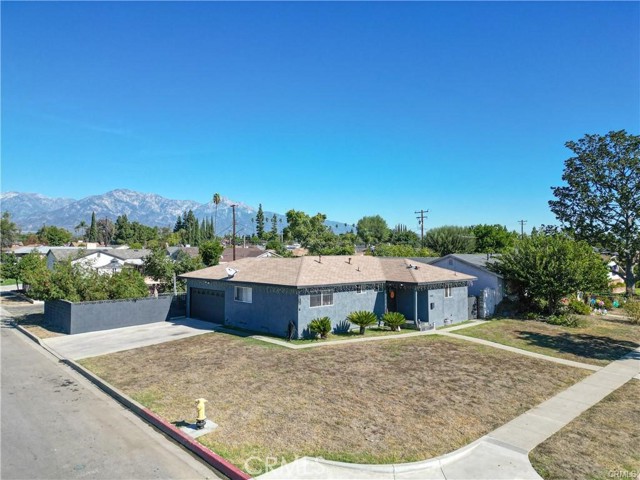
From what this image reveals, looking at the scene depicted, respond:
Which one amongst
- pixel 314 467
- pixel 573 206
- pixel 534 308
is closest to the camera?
pixel 314 467

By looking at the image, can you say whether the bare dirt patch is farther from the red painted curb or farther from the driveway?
the driveway

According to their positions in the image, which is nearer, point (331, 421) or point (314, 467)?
point (314, 467)

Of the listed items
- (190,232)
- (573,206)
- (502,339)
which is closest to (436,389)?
(502,339)

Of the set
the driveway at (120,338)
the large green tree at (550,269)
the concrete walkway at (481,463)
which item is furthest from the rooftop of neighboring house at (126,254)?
the concrete walkway at (481,463)

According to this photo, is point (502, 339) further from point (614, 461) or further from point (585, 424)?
point (614, 461)

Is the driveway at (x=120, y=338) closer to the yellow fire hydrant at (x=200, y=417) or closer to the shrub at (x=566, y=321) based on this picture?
the yellow fire hydrant at (x=200, y=417)

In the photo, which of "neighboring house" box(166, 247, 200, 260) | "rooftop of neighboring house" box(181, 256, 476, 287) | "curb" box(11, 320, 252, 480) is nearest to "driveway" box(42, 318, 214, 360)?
"curb" box(11, 320, 252, 480)
